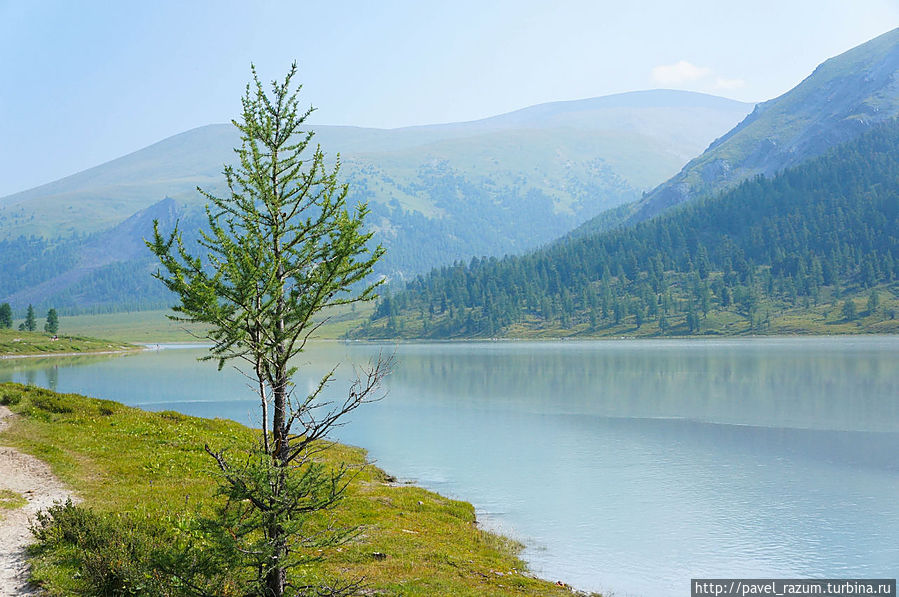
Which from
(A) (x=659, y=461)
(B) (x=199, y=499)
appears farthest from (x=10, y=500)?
(A) (x=659, y=461)

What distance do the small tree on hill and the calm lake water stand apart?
1.41 m

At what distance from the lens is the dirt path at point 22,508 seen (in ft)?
55.9

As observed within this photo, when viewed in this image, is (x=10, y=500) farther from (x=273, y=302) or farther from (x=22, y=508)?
(x=273, y=302)

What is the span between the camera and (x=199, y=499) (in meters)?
26.5

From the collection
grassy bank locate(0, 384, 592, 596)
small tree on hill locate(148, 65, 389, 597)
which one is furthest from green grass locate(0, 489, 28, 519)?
small tree on hill locate(148, 65, 389, 597)

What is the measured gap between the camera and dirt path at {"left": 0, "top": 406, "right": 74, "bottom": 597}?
671 inches

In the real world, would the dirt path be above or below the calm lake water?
above

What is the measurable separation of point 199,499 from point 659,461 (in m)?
33.0

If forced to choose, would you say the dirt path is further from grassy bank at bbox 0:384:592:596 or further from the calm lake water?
the calm lake water

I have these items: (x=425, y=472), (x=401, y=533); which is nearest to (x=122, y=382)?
(x=425, y=472)

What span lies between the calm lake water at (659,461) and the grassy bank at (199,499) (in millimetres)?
3080

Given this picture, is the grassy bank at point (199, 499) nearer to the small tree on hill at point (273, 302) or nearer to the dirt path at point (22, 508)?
the dirt path at point (22, 508)

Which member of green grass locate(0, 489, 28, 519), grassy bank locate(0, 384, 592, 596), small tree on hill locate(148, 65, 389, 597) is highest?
small tree on hill locate(148, 65, 389, 597)

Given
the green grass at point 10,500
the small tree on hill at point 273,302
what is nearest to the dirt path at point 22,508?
the green grass at point 10,500
